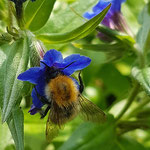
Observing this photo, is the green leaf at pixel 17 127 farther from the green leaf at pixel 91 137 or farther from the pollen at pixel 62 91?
the green leaf at pixel 91 137

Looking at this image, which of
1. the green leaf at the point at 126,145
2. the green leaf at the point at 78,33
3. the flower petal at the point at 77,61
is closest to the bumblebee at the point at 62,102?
the flower petal at the point at 77,61

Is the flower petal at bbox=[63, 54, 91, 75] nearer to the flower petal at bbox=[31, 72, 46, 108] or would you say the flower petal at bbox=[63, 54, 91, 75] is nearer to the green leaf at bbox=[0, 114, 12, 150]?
the flower petal at bbox=[31, 72, 46, 108]

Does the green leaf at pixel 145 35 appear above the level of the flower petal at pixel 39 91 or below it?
above

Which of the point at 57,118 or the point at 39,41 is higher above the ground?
the point at 39,41

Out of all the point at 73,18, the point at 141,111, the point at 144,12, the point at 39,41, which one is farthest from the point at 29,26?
the point at 141,111

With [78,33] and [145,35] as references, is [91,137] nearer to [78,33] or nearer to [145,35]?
[145,35]

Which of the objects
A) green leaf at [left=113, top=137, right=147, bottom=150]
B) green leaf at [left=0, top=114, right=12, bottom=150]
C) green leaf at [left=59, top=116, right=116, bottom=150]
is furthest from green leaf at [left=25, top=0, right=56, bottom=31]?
green leaf at [left=113, top=137, right=147, bottom=150]

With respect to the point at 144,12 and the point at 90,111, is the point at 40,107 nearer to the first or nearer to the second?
the point at 90,111
